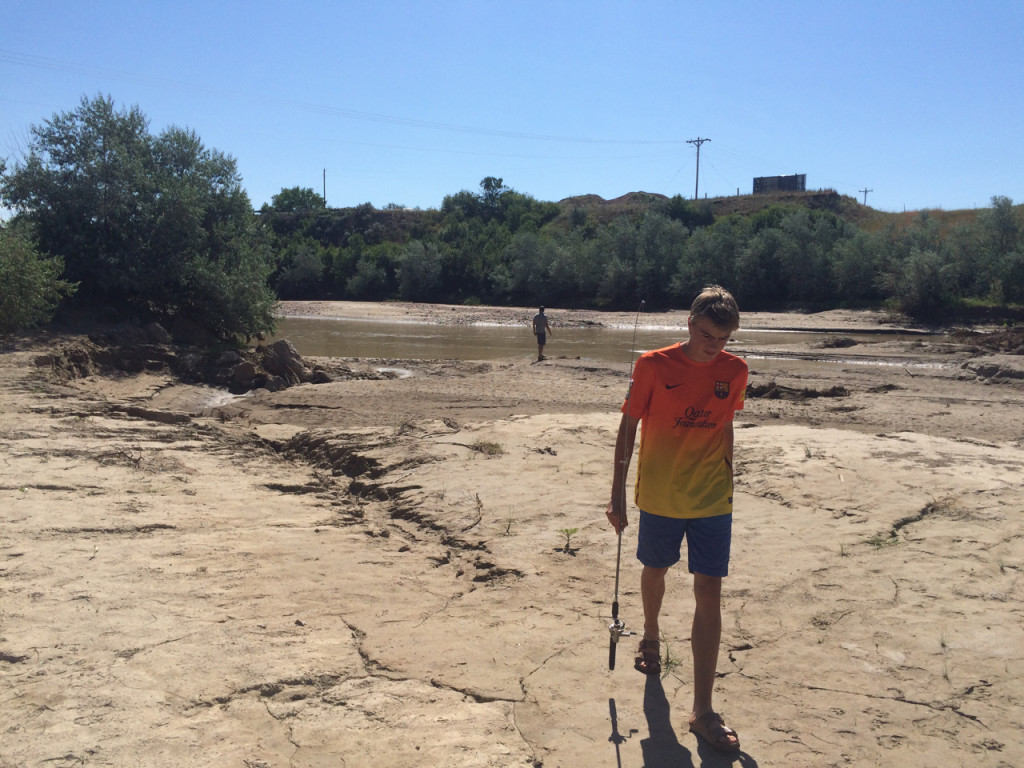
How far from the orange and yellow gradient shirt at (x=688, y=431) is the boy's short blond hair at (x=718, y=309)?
0.15m

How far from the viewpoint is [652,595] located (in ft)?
12.4

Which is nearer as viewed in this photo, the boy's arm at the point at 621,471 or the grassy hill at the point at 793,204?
the boy's arm at the point at 621,471

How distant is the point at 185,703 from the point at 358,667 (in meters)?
0.78

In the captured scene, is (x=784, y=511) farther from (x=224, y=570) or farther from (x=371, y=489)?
(x=224, y=570)

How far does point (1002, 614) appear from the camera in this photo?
4336 millimetres

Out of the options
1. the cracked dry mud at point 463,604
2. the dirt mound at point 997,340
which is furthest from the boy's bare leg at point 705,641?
the dirt mound at point 997,340

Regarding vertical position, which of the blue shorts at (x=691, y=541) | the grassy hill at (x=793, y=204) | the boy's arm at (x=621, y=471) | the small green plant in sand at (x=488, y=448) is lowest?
the small green plant in sand at (x=488, y=448)

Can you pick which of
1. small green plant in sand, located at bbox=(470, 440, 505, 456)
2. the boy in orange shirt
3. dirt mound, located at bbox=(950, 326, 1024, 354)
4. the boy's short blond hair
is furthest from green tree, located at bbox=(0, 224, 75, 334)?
dirt mound, located at bbox=(950, 326, 1024, 354)

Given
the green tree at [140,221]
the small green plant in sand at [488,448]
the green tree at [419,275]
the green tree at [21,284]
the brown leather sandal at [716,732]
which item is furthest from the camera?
the green tree at [419,275]

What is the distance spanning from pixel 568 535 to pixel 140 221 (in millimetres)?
15054

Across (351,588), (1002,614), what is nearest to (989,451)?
(1002,614)

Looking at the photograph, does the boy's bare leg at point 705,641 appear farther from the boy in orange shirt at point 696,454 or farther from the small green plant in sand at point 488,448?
the small green plant in sand at point 488,448

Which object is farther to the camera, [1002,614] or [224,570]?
[224,570]

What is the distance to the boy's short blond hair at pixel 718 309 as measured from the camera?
11.1 ft
